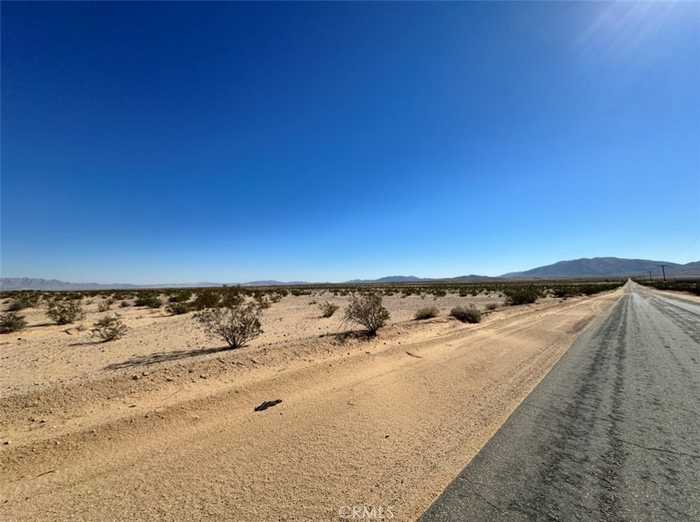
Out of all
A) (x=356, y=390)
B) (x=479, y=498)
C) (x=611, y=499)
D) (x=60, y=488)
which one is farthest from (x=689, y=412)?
(x=60, y=488)

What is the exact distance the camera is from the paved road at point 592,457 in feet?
9.15

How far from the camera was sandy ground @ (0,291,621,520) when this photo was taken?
3.03 metres

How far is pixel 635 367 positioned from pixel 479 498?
6.92m

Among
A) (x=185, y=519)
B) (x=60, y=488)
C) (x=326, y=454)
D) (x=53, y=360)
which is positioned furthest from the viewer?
(x=53, y=360)

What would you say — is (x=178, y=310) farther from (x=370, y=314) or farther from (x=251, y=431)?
(x=251, y=431)

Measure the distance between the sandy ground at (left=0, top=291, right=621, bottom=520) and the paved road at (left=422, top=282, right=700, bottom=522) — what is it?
298mm

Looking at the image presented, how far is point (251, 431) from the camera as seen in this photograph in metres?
4.37

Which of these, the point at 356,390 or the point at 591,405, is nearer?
the point at 591,405

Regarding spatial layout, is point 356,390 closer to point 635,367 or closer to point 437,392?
point 437,392

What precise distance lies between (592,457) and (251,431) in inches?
168

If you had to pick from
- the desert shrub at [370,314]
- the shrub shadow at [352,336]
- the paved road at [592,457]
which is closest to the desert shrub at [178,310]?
the desert shrub at [370,314]

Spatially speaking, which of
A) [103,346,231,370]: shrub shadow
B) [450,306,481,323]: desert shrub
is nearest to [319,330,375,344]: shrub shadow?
[103,346,231,370]: shrub shadow

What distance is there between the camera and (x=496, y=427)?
4.38 meters

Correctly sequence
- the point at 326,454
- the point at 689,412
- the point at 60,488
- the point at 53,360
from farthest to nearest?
the point at 53,360 → the point at 689,412 → the point at 326,454 → the point at 60,488
